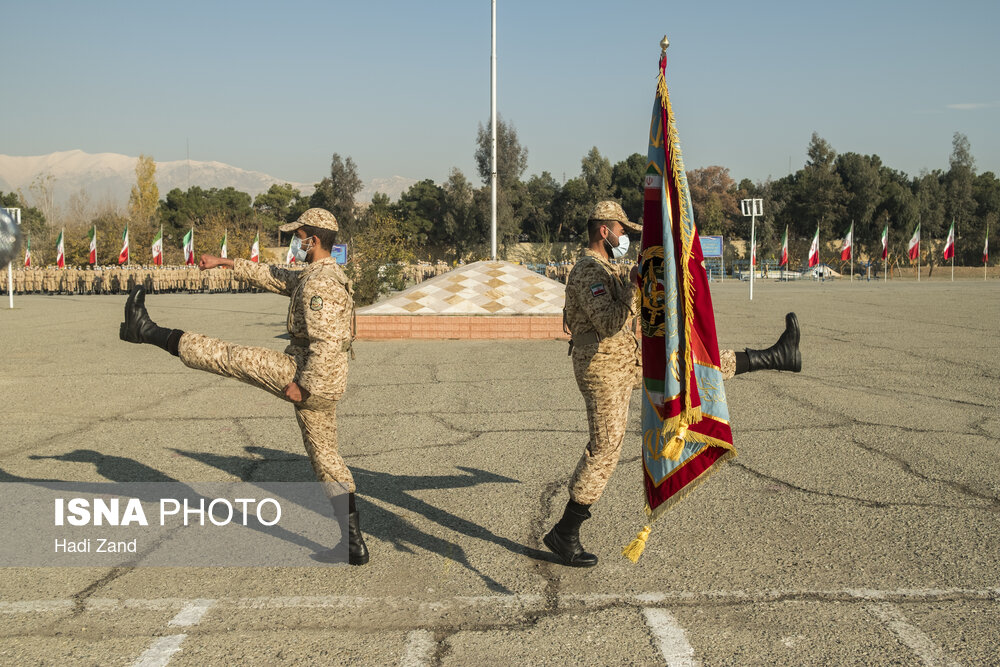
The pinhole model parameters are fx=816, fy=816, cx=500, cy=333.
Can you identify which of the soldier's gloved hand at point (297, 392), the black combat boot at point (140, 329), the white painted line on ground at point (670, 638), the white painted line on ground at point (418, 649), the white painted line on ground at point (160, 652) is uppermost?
the black combat boot at point (140, 329)

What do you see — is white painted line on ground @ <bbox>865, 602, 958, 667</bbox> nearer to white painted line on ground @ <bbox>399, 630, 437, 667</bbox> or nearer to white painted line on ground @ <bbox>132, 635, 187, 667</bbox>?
white painted line on ground @ <bbox>399, 630, 437, 667</bbox>

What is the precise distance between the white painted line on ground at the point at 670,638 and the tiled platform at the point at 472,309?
11.0m

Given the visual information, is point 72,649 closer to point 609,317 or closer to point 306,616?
point 306,616

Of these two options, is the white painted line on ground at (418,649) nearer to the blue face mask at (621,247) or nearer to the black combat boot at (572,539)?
the black combat boot at (572,539)

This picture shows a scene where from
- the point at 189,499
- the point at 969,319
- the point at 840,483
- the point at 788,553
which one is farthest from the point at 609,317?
the point at 969,319

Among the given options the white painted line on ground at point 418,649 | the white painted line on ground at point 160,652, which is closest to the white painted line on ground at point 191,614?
the white painted line on ground at point 160,652

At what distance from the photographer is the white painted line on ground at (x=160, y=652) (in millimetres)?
3204

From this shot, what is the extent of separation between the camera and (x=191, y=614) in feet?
12.0

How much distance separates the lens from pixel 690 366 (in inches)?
143

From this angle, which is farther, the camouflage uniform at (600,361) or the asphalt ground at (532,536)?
the camouflage uniform at (600,361)

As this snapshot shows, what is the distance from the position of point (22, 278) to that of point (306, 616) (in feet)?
135

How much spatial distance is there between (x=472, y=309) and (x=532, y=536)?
10332 mm

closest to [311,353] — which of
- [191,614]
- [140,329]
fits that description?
[140,329]

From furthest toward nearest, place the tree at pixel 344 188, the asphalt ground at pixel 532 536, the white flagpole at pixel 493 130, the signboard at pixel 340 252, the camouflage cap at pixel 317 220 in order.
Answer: the tree at pixel 344 188, the signboard at pixel 340 252, the white flagpole at pixel 493 130, the camouflage cap at pixel 317 220, the asphalt ground at pixel 532 536
